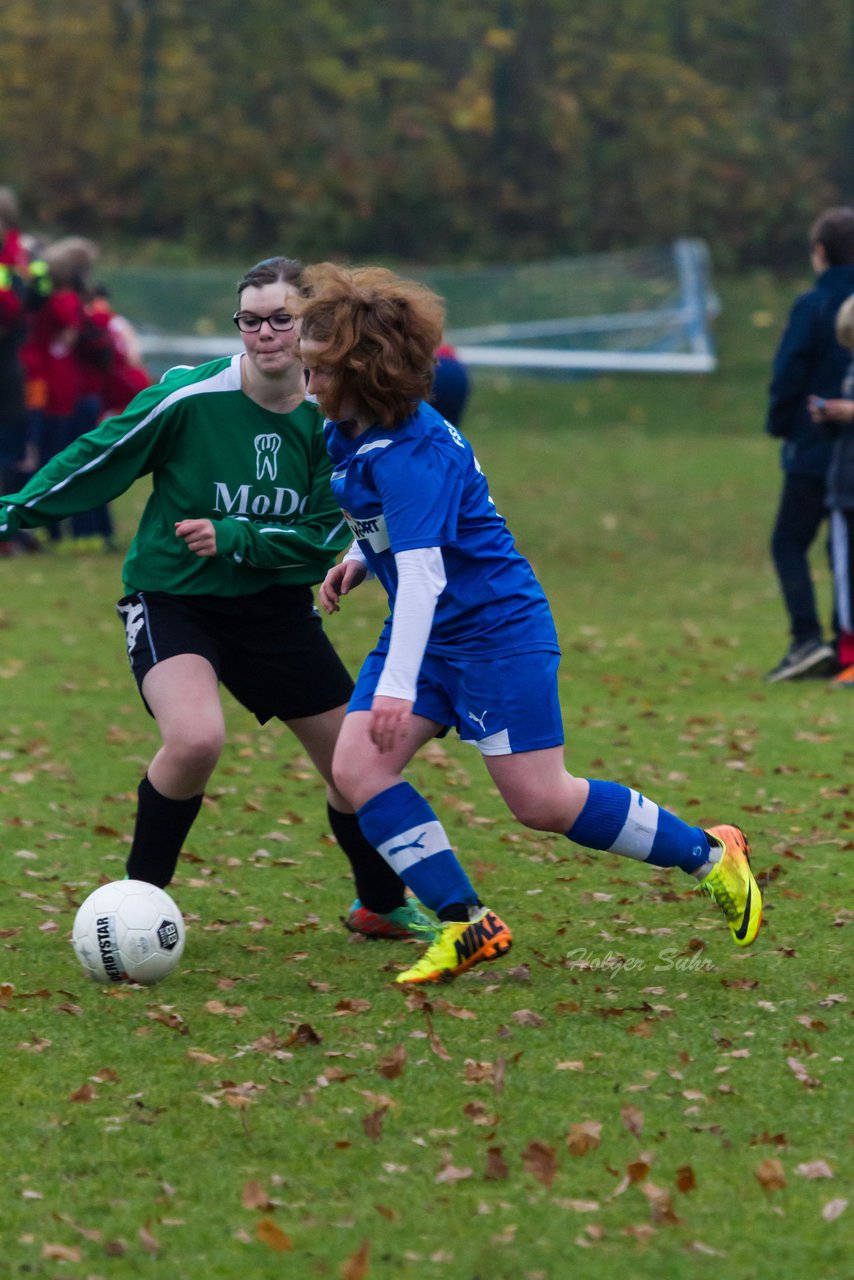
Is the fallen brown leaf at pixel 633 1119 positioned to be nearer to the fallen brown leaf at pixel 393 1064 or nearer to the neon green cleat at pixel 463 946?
the fallen brown leaf at pixel 393 1064

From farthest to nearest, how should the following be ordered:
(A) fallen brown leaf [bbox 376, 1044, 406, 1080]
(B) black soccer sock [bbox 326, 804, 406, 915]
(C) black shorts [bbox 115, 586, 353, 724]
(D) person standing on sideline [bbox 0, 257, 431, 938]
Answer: (B) black soccer sock [bbox 326, 804, 406, 915]
(C) black shorts [bbox 115, 586, 353, 724]
(D) person standing on sideline [bbox 0, 257, 431, 938]
(A) fallen brown leaf [bbox 376, 1044, 406, 1080]

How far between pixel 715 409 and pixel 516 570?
2187 cm

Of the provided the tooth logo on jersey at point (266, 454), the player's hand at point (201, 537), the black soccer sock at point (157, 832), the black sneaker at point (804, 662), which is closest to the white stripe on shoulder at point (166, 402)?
the tooth logo on jersey at point (266, 454)

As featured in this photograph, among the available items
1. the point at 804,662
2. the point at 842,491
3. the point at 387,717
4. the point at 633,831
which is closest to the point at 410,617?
the point at 387,717

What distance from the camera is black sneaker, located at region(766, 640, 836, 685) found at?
1070 centimetres

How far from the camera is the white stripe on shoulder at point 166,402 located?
5281 millimetres

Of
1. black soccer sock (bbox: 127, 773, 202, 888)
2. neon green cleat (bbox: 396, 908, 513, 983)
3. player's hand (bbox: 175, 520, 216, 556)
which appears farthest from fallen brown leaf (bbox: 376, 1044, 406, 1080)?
player's hand (bbox: 175, 520, 216, 556)

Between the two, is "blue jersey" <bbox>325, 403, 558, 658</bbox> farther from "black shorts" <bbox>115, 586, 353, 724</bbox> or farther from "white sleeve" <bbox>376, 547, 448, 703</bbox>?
"black shorts" <bbox>115, 586, 353, 724</bbox>

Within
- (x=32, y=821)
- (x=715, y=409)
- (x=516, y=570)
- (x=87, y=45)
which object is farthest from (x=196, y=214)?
(x=516, y=570)

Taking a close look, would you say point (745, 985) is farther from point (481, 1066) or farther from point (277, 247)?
point (277, 247)

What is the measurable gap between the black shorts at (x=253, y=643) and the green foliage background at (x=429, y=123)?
28130 mm

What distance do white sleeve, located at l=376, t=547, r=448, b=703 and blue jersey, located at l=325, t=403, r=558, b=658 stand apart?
0.05 metres

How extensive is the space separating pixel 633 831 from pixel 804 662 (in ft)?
19.2

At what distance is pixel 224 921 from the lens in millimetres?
6016
